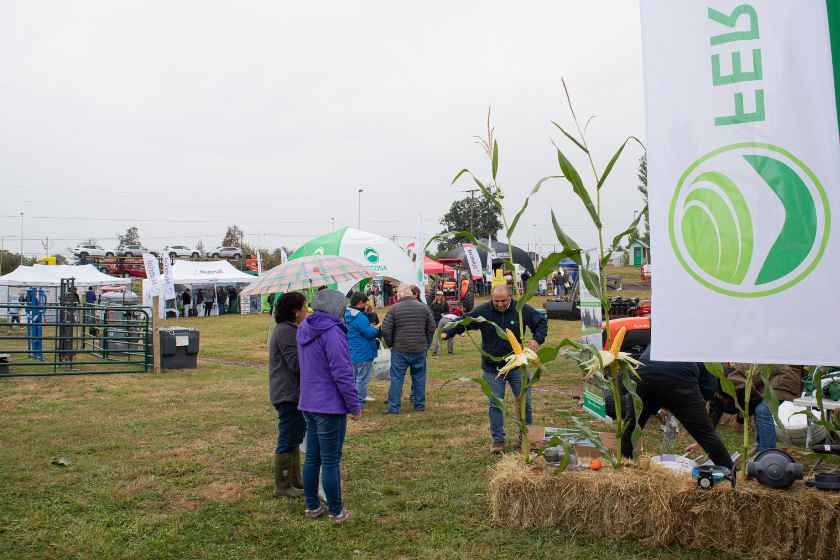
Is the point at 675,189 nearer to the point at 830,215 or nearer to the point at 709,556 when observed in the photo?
the point at 830,215

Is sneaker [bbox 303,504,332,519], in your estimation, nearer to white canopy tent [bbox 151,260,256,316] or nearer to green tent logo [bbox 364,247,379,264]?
green tent logo [bbox 364,247,379,264]

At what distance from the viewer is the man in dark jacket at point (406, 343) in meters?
9.00

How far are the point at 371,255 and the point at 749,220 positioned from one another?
9.49 metres

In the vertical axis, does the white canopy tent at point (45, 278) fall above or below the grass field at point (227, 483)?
above

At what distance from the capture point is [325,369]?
4793 millimetres

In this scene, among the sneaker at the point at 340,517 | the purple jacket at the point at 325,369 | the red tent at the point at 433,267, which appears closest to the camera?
the purple jacket at the point at 325,369

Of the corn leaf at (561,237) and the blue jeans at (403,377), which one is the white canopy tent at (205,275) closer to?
the blue jeans at (403,377)

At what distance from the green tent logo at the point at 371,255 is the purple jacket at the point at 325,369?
302 inches

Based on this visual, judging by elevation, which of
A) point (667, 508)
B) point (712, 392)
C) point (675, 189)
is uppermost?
point (675, 189)

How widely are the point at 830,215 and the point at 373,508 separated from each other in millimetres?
3724

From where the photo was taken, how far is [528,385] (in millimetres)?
4926

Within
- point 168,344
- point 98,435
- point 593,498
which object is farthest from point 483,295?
point 593,498

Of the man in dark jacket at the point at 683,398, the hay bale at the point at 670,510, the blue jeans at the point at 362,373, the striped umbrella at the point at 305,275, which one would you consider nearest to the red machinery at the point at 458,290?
the blue jeans at the point at 362,373

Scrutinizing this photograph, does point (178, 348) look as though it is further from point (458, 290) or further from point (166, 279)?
point (458, 290)
